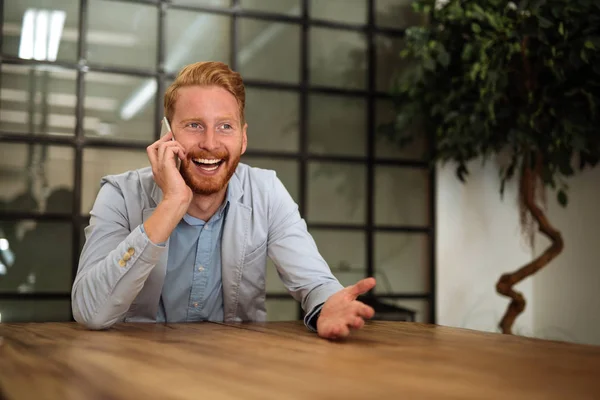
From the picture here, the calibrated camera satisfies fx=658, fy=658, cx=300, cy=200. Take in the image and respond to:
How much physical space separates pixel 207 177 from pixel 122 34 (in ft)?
5.60

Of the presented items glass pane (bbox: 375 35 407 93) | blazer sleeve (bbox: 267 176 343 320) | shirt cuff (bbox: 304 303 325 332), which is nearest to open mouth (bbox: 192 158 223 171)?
A: blazer sleeve (bbox: 267 176 343 320)

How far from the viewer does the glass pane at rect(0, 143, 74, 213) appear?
120 inches

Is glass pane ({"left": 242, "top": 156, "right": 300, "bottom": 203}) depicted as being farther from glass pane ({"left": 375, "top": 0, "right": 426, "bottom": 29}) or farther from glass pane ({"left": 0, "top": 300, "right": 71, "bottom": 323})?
glass pane ({"left": 0, "top": 300, "right": 71, "bottom": 323})

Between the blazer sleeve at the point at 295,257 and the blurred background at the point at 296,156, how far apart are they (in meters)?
1.47

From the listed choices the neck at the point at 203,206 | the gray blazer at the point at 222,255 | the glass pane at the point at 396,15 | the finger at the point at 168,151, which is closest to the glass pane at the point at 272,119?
the glass pane at the point at 396,15

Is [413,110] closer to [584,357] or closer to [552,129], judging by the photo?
[552,129]

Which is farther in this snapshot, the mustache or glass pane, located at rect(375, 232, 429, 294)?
glass pane, located at rect(375, 232, 429, 294)

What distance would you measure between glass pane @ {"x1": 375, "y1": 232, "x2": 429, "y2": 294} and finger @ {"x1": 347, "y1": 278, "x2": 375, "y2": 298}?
221 centimetres

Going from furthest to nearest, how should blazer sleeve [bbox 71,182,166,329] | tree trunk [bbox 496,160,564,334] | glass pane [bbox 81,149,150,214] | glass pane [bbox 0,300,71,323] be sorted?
1. tree trunk [bbox 496,160,564,334]
2. glass pane [bbox 81,149,150,214]
3. glass pane [bbox 0,300,71,323]
4. blazer sleeve [bbox 71,182,166,329]

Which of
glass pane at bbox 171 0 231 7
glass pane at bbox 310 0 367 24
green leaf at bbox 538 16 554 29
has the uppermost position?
glass pane at bbox 310 0 367 24

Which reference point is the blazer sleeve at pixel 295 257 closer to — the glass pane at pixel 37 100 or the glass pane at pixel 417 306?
the glass pane at pixel 37 100

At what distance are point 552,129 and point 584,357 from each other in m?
2.22

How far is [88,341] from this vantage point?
46.0 inches

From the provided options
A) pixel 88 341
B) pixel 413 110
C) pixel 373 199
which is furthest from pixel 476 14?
pixel 88 341
